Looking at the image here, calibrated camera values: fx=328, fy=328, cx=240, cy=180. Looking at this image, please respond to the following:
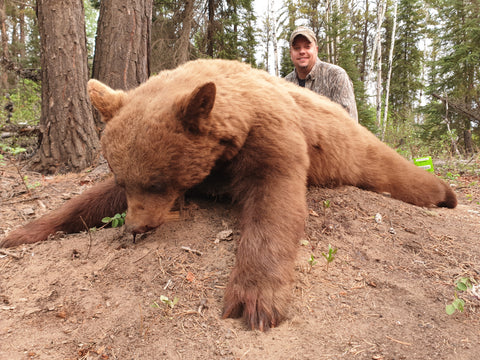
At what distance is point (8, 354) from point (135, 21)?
445 cm

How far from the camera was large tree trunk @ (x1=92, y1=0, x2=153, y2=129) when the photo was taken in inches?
183

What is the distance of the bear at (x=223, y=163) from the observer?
200 cm

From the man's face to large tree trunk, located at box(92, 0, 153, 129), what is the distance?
268cm

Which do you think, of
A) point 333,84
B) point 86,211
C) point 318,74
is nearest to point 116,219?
point 86,211

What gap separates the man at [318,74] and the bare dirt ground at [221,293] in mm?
3329

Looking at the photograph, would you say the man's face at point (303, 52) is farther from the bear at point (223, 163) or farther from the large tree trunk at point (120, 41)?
the bear at point (223, 163)

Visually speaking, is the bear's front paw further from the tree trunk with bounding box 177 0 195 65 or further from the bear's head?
the tree trunk with bounding box 177 0 195 65

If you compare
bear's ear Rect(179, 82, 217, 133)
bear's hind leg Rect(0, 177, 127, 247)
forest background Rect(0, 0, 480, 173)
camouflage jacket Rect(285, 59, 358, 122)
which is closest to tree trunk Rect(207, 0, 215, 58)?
forest background Rect(0, 0, 480, 173)

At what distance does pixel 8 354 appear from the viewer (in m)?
1.55

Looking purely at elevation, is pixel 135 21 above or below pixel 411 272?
above

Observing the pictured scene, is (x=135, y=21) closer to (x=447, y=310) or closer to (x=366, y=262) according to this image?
(x=366, y=262)

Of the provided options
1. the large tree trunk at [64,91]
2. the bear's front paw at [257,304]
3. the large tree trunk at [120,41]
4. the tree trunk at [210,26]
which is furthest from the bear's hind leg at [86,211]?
the tree trunk at [210,26]

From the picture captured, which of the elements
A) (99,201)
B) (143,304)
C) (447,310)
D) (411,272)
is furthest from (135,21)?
(447,310)

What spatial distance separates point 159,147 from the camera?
2.09 m
